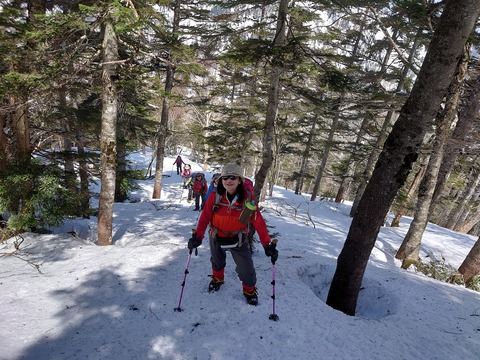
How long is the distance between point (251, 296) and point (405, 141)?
10.9ft

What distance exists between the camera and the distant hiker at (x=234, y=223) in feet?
12.9

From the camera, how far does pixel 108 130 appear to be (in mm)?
6523

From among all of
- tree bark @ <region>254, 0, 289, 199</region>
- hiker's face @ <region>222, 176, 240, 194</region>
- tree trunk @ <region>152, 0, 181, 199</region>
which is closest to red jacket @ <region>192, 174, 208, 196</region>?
tree trunk @ <region>152, 0, 181, 199</region>

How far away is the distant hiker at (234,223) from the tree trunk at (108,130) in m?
3.89

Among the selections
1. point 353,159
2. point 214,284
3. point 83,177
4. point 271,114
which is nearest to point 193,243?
point 214,284

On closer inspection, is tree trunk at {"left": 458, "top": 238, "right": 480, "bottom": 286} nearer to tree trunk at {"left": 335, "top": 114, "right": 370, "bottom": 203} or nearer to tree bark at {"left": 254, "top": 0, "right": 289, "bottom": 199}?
tree trunk at {"left": 335, "top": 114, "right": 370, "bottom": 203}

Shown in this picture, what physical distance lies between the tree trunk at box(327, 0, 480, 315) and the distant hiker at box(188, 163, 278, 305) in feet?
4.97

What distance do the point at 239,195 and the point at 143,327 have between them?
2231 mm

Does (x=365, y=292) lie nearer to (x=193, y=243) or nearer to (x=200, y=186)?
(x=193, y=243)

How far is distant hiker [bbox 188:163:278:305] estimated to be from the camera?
12.9ft

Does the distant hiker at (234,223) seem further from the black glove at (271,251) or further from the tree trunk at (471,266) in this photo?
the tree trunk at (471,266)

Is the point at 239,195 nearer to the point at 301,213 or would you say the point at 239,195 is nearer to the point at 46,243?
the point at 46,243

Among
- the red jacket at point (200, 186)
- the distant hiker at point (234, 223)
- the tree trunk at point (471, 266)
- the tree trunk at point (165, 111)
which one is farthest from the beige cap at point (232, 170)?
the tree trunk at point (165, 111)

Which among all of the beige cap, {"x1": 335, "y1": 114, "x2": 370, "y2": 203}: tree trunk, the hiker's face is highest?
{"x1": 335, "y1": 114, "x2": 370, "y2": 203}: tree trunk
